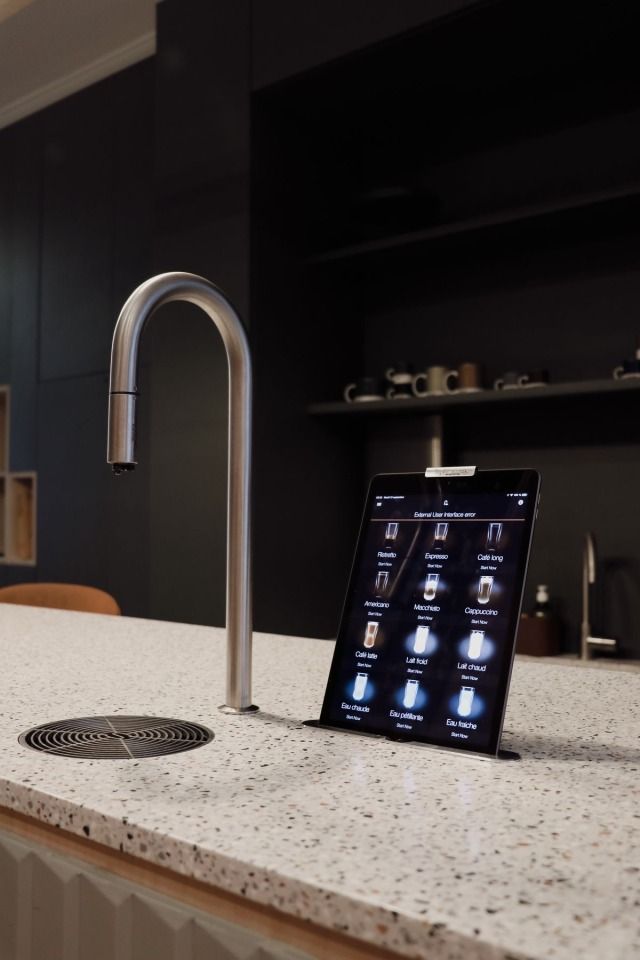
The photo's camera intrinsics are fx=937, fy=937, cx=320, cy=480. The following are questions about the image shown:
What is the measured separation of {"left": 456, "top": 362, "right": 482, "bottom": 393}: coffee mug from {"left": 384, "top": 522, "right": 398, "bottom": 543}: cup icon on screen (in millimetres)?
2126

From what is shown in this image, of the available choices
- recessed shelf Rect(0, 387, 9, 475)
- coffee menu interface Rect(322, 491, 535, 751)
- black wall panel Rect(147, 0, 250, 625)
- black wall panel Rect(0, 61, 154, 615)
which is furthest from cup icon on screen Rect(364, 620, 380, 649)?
recessed shelf Rect(0, 387, 9, 475)

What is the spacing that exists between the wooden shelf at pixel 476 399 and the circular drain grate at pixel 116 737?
193cm

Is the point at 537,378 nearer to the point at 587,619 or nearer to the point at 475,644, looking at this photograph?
the point at 587,619

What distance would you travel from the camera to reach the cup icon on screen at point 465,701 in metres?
0.75

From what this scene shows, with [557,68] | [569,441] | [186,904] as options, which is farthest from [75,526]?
[186,904]

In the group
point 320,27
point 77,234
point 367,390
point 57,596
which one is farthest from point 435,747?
point 77,234

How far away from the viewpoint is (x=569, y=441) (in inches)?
115

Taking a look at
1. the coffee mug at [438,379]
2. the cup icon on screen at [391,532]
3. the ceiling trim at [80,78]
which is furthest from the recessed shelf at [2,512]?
the cup icon on screen at [391,532]

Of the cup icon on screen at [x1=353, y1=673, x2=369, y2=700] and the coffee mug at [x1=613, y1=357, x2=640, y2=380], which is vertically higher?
the coffee mug at [x1=613, y1=357, x2=640, y2=380]

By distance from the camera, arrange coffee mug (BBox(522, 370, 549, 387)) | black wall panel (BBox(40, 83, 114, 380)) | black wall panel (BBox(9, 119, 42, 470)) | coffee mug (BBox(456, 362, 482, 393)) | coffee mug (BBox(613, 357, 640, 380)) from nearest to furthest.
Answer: coffee mug (BBox(613, 357, 640, 380))
coffee mug (BBox(522, 370, 549, 387))
coffee mug (BBox(456, 362, 482, 393))
black wall panel (BBox(40, 83, 114, 380))
black wall panel (BBox(9, 119, 42, 470))

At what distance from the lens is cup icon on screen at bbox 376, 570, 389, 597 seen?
843 millimetres

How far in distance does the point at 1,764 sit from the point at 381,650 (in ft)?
1.06

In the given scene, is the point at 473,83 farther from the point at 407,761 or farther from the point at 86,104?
the point at 407,761

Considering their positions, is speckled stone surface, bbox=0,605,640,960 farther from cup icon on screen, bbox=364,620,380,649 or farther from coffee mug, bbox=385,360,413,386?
coffee mug, bbox=385,360,413,386
